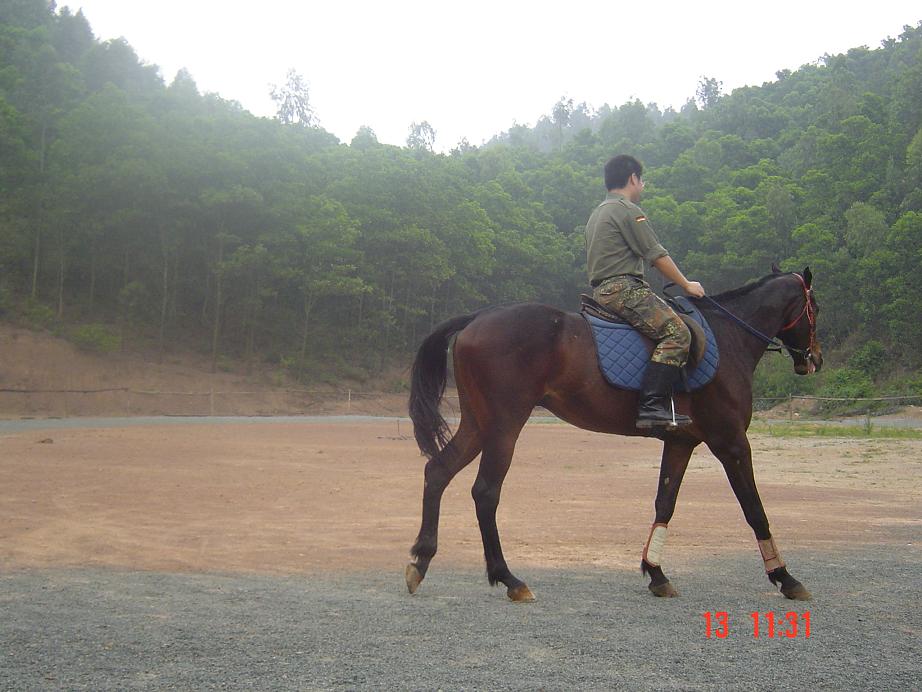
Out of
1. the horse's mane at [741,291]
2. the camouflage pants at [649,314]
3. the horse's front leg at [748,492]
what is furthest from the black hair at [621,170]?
the horse's front leg at [748,492]

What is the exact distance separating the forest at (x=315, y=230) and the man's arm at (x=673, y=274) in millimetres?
36357

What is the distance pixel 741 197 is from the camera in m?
67.9

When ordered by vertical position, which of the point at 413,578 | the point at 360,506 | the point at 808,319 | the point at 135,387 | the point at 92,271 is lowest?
the point at 135,387

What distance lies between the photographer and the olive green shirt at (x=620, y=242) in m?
6.09

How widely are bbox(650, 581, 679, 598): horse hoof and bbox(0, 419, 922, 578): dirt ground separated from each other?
1164 millimetres

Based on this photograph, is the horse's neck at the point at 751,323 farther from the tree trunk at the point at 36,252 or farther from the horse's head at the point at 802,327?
the tree trunk at the point at 36,252

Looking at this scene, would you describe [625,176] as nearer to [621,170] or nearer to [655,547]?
[621,170]

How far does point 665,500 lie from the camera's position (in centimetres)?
615

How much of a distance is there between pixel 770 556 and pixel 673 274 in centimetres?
215

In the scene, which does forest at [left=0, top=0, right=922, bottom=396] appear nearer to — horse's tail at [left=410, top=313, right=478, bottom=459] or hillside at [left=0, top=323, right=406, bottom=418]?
hillside at [left=0, top=323, right=406, bottom=418]

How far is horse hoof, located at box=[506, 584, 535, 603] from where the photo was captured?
519 centimetres

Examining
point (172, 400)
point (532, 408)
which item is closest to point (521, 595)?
point (532, 408)

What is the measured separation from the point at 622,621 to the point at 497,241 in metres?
56.5
